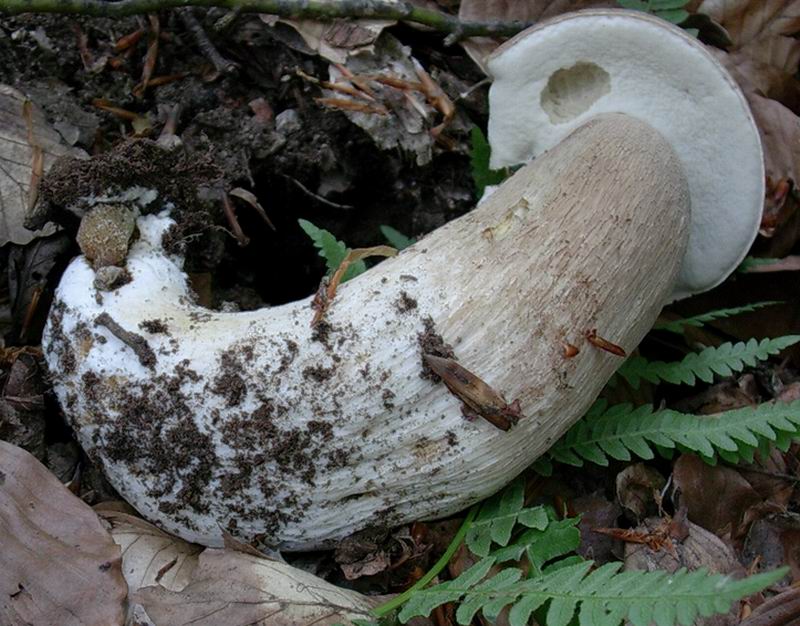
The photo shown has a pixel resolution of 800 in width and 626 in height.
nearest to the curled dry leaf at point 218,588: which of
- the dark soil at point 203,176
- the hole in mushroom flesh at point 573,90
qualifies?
the dark soil at point 203,176

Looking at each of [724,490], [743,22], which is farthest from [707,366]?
[743,22]

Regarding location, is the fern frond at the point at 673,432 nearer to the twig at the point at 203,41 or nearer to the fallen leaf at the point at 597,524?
the fallen leaf at the point at 597,524

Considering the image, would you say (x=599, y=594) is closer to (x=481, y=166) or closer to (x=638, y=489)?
(x=638, y=489)

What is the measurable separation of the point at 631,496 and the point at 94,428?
1452 millimetres

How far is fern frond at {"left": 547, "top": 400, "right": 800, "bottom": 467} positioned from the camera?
2.03m

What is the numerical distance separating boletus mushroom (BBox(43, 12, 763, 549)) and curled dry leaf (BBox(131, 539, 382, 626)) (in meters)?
0.12

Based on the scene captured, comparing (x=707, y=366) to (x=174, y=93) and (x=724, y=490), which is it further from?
(x=174, y=93)

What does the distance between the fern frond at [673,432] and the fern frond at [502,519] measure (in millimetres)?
188

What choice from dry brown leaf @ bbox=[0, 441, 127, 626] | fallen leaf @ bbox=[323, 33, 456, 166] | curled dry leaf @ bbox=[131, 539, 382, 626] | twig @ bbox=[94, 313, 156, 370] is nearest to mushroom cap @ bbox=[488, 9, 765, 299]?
fallen leaf @ bbox=[323, 33, 456, 166]

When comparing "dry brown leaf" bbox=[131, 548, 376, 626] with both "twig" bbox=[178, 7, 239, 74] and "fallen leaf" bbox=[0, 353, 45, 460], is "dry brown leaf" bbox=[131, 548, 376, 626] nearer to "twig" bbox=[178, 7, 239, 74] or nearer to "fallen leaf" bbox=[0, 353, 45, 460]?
"fallen leaf" bbox=[0, 353, 45, 460]

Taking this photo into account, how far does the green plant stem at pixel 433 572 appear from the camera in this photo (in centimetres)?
187

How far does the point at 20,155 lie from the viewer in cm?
234

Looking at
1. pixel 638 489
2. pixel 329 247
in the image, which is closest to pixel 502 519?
pixel 638 489

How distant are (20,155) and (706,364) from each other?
211cm
